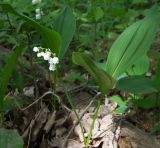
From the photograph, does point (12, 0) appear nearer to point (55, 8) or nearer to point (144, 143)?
point (55, 8)

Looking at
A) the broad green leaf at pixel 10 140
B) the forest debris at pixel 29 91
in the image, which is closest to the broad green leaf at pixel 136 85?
the broad green leaf at pixel 10 140

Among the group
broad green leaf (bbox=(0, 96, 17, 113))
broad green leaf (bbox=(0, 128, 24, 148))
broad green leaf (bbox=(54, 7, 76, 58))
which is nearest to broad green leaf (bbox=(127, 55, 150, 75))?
broad green leaf (bbox=(54, 7, 76, 58))

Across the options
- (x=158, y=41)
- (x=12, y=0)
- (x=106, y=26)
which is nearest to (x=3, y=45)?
(x=12, y=0)

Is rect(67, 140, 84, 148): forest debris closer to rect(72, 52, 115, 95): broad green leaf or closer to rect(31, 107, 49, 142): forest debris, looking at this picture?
rect(31, 107, 49, 142): forest debris

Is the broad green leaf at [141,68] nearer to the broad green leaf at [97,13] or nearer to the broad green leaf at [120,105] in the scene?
the broad green leaf at [120,105]

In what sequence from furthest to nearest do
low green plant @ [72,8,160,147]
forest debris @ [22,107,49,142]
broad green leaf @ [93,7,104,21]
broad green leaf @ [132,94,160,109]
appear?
1. broad green leaf @ [93,7,104,21]
2. broad green leaf @ [132,94,160,109]
3. forest debris @ [22,107,49,142]
4. low green plant @ [72,8,160,147]

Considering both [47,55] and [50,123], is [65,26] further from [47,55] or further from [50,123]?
[50,123]
